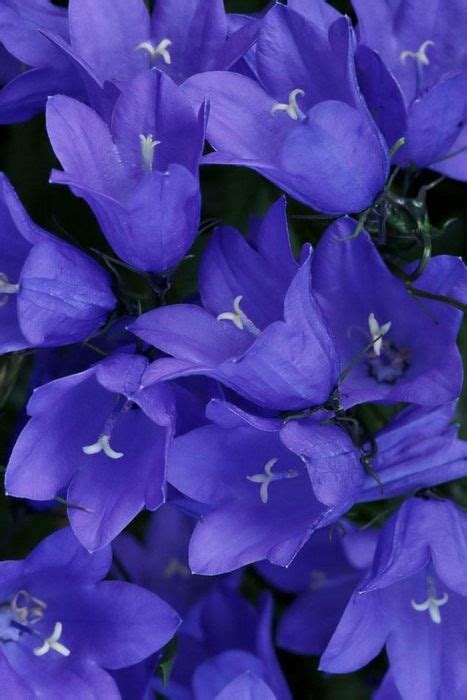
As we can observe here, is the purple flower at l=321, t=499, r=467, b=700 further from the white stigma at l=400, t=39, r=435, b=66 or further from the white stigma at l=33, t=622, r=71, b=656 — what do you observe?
the white stigma at l=400, t=39, r=435, b=66

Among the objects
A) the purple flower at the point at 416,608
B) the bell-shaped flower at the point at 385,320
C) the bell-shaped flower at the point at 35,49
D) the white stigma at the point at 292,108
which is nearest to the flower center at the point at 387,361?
the bell-shaped flower at the point at 385,320

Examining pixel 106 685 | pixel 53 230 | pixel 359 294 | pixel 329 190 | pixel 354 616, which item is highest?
pixel 329 190

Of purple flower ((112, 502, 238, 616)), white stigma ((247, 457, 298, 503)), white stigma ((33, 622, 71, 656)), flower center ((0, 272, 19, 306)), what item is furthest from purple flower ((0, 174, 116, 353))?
purple flower ((112, 502, 238, 616))

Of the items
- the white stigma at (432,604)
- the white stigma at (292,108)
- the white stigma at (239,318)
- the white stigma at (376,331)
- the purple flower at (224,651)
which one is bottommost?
the purple flower at (224,651)

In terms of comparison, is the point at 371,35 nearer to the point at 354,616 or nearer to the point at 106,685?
the point at 354,616

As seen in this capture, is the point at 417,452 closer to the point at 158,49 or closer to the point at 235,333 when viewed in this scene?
the point at 235,333

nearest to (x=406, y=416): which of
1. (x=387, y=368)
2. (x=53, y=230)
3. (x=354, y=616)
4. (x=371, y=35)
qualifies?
(x=387, y=368)

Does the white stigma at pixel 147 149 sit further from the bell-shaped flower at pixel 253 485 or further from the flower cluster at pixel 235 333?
the bell-shaped flower at pixel 253 485
